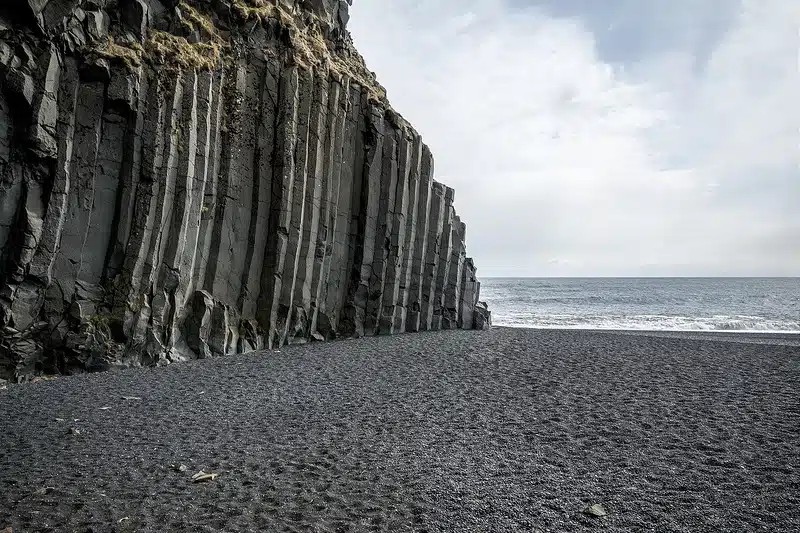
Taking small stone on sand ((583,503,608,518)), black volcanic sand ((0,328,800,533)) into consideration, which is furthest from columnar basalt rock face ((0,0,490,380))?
small stone on sand ((583,503,608,518))

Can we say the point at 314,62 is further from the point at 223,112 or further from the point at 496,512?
the point at 496,512

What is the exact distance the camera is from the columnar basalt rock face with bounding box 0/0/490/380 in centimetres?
1214

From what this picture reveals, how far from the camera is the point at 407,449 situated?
22.7ft

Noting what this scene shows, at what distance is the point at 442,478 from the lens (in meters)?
5.86

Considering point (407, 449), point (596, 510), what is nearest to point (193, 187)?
point (407, 449)

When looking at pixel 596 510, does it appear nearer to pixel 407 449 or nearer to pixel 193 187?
pixel 407 449

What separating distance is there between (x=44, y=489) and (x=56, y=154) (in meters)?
9.89

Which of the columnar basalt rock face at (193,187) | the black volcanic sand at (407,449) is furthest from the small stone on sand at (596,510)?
the columnar basalt rock face at (193,187)

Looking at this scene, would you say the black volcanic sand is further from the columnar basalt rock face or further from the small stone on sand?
the columnar basalt rock face

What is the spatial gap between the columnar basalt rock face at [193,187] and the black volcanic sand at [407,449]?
2.32 m

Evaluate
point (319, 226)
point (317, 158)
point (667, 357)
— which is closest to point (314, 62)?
point (317, 158)

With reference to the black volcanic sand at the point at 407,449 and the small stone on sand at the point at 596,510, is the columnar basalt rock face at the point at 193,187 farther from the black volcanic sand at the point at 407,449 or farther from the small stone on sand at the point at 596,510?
the small stone on sand at the point at 596,510

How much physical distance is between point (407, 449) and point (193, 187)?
11226mm

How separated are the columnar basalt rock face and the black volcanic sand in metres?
2.32
